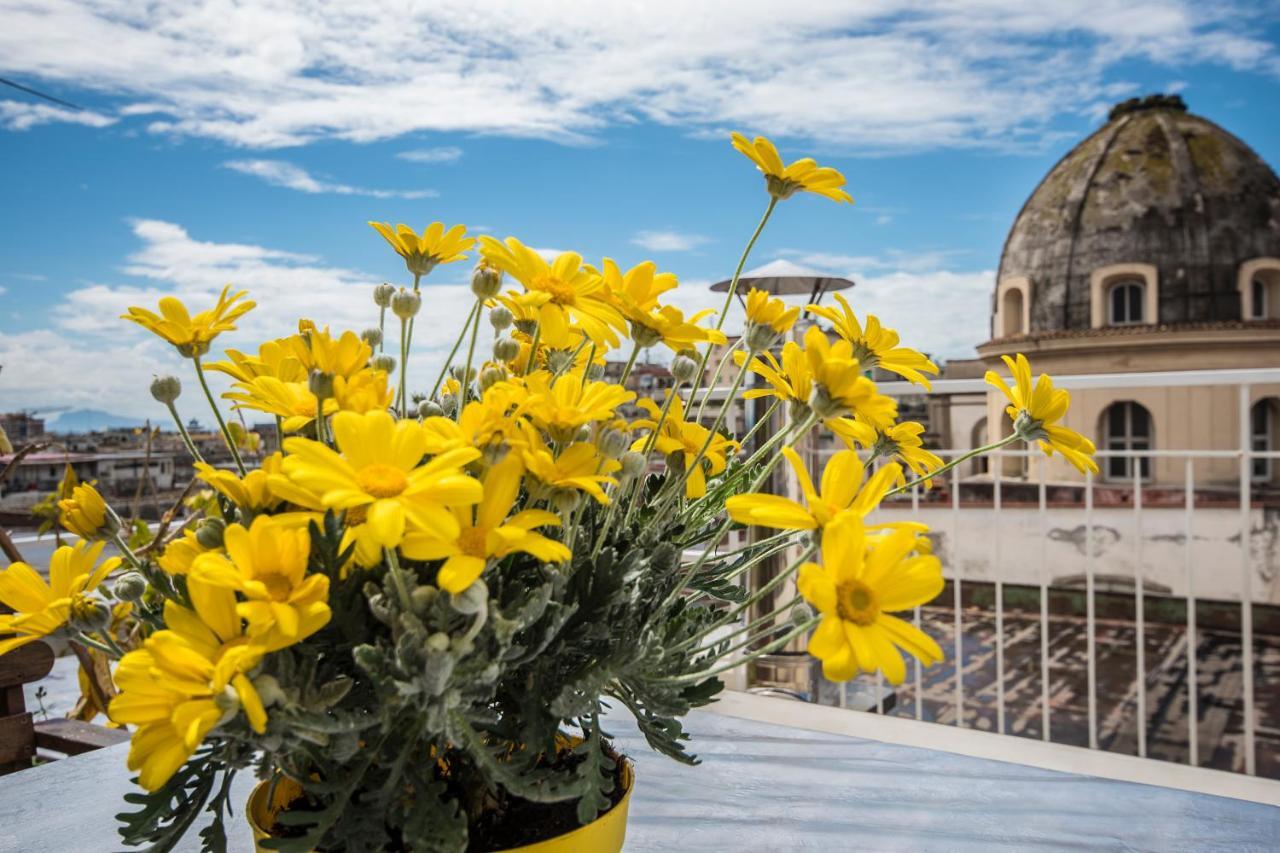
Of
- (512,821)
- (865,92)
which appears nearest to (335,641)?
(512,821)

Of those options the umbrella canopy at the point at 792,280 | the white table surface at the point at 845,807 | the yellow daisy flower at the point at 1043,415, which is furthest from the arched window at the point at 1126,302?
the yellow daisy flower at the point at 1043,415

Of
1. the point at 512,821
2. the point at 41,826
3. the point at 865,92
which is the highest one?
the point at 865,92

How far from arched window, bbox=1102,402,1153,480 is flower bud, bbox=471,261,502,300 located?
55.5 ft

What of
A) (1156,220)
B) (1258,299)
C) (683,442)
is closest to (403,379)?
(683,442)

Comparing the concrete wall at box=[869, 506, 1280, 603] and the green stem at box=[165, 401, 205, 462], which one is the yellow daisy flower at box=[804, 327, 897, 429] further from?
the concrete wall at box=[869, 506, 1280, 603]

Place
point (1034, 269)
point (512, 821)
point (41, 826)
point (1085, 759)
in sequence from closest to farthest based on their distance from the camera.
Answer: point (512, 821), point (41, 826), point (1085, 759), point (1034, 269)

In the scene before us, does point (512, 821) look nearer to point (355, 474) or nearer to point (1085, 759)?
point (355, 474)

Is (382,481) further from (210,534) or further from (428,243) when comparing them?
(428,243)

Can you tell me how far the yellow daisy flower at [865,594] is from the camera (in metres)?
0.30

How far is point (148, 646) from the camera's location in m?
0.30

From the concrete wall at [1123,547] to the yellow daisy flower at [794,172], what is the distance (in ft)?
35.6

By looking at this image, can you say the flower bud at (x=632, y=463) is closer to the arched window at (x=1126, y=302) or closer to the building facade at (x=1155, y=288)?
the building facade at (x=1155, y=288)

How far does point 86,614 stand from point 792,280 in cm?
292

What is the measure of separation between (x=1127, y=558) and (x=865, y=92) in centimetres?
1303
